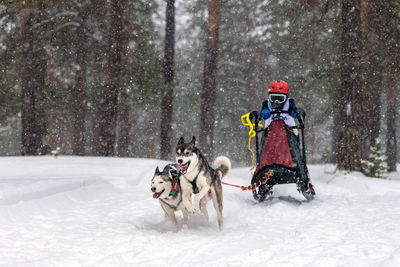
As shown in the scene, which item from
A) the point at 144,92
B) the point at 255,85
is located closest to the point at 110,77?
the point at 144,92

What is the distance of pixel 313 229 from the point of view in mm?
4875

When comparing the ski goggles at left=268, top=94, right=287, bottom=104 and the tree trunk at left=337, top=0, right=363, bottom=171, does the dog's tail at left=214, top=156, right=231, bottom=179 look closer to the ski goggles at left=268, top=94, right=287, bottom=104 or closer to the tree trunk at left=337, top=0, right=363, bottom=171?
the ski goggles at left=268, top=94, right=287, bottom=104

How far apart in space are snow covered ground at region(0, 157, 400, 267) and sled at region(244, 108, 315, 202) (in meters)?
0.38

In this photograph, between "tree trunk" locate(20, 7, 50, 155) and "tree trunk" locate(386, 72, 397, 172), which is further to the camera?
"tree trunk" locate(386, 72, 397, 172)

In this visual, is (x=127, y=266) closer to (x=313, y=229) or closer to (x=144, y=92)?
(x=313, y=229)

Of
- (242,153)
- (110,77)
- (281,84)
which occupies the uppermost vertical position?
(110,77)

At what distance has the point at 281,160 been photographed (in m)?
6.52

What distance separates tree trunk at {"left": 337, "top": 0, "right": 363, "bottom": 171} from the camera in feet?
30.7

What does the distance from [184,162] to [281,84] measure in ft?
9.09

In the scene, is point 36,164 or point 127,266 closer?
point 127,266

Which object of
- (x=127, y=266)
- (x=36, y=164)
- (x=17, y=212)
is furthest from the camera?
(x=36, y=164)

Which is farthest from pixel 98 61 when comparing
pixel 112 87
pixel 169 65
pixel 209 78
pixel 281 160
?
pixel 281 160

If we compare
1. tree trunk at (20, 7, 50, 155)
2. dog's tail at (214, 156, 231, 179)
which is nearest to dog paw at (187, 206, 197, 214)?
dog's tail at (214, 156, 231, 179)

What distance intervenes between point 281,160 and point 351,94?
397 cm
